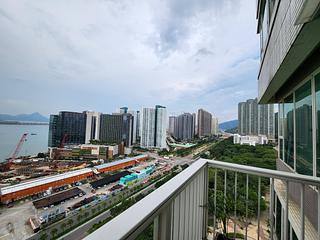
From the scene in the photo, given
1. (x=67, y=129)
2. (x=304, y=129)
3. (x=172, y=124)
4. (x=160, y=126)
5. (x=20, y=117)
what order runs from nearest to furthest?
1. (x=304, y=129)
2. (x=20, y=117)
3. (x=67, y=129)
4. (x=160, y=126)
5. (x=172, y=124)

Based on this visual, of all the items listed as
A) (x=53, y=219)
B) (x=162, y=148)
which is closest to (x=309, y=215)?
(x=53, y=219)

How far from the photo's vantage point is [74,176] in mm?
13219

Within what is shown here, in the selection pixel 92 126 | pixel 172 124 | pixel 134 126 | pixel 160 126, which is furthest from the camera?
pixel 172 124

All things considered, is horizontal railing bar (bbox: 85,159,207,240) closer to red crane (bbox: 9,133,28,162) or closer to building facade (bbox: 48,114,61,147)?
red crane (bbox: 9,133,28,162)

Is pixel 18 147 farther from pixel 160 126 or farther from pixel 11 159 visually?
pixel 160 126

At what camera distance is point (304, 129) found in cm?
219

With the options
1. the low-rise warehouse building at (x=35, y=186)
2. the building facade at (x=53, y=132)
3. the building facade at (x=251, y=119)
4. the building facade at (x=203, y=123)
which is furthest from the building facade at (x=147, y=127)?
the low-rise warehouse building at (x=35, y=186)

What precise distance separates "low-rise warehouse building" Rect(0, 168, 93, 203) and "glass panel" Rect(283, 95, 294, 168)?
10519 mm

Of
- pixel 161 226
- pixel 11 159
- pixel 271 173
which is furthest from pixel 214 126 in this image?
pixel 161 226

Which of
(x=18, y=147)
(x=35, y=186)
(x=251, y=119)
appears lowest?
(x=35, y=186)

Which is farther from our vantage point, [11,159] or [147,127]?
[147,127]

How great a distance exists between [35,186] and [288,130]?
12287 millimetres

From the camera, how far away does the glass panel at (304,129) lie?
201 cm

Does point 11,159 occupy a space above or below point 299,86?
below
